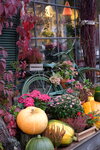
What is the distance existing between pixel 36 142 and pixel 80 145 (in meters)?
0.72

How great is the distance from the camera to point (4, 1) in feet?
10.5

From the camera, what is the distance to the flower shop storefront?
3.37 metres

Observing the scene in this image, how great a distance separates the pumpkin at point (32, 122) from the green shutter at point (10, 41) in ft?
4.03

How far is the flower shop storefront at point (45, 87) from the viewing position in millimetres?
3373

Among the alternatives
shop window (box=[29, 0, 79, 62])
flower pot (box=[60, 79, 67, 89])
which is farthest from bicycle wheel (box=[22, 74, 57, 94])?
shop window (box=[29, 0, 79, 62])

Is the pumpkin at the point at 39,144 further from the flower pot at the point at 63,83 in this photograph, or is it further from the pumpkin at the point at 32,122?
the flower pot at the point at 63,83

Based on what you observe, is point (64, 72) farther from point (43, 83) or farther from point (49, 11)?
point (49, 11)

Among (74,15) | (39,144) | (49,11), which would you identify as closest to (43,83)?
(49,11)

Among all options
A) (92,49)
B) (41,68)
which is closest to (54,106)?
(41,68)

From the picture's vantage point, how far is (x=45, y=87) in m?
5.01

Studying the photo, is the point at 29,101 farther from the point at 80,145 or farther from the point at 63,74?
the point at 63,74

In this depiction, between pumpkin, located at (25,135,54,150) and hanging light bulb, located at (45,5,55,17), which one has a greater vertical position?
hanging light bulb, located at (45,5,55,17)

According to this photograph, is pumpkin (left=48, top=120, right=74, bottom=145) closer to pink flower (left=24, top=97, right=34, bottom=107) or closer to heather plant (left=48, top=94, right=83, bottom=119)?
heather plant (left=48, top=94, right=83, bottom=119)

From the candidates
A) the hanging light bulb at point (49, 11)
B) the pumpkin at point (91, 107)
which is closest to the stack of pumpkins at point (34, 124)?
the pumpkin at point (91, 107)
